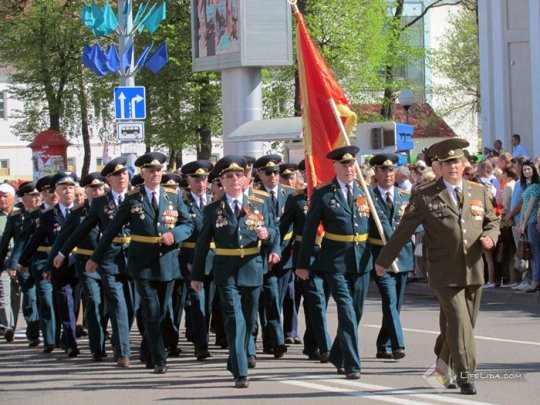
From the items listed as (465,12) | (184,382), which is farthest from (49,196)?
(465,12)

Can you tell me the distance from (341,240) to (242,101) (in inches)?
1017

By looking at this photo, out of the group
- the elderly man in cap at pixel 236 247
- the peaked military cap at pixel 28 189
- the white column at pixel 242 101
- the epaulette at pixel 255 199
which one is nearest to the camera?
the elderly man in cap at pixel 236 247

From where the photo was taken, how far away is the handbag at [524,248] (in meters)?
17.9

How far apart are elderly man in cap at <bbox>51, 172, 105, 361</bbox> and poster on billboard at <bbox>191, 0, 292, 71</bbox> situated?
22110 mm

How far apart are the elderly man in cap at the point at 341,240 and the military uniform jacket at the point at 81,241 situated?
3.13 metres

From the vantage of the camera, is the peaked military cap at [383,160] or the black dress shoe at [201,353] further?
the black dress shoe at [201,353]

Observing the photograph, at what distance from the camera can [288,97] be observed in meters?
50.3

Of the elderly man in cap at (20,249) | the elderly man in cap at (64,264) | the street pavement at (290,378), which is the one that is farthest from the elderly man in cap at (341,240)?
the elderly man in cap at (20,249)

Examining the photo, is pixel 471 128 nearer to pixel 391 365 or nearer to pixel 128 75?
pixel 128 75

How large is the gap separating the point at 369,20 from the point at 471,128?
35.0 m

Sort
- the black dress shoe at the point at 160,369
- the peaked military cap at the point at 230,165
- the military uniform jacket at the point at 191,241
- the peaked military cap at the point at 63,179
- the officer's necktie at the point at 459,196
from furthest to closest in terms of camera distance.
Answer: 1. the peaked military cap at the point at 63,179
2. the military uniform jacket at the point at 191,241
3. the black dress shoe at the point at 160,369
4. the peaked military cap at the point at 230,165
5. the officer's necktie at the point at 459,196

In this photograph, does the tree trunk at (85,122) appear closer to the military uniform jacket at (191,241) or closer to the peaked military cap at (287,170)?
the peaked military cap at (287,170)

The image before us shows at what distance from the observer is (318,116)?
1380 centimetres

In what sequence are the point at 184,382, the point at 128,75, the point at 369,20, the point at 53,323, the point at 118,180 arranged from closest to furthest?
1. the point at 184,382
2. the point at 118,180
3. the point at 53,323
4. the point at 128,75
5. the point at 369,20
